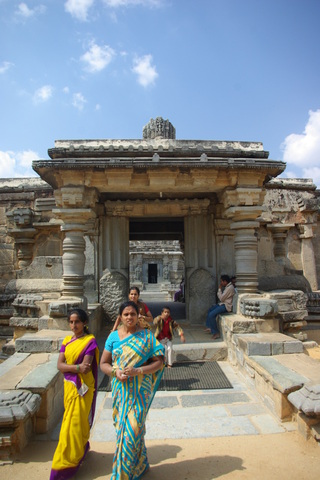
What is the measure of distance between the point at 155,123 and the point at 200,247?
242 inches

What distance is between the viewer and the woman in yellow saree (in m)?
2.67

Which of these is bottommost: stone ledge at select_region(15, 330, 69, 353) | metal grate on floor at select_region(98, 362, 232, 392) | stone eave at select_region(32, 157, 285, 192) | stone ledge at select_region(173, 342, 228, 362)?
metal grate on floor at select_region(98, 362, 232, 392)

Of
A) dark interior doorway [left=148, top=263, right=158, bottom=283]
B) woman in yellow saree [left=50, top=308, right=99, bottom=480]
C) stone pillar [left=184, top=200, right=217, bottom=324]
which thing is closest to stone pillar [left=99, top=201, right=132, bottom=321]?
stone pillar [left=184, top=200, right=217, bottom=324]

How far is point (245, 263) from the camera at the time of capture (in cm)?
610

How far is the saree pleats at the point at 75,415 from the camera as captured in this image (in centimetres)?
266

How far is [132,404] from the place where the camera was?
2518 mm

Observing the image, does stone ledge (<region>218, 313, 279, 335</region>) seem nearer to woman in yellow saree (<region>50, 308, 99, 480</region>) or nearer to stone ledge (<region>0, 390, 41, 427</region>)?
woman in yellow saree (<region>50, 308, 99, 480</region>)

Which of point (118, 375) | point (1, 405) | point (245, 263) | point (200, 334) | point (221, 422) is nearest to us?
point (118, 375)

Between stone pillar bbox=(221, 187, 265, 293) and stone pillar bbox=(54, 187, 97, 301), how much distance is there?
2560 mm

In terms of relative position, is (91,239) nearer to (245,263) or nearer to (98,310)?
(98,310)

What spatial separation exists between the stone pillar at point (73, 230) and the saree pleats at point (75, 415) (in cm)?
302

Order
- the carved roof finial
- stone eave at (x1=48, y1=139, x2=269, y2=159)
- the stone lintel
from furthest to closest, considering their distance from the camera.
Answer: the carved roof finial, the stone lintel, stone eave at (x1=48, y1=139, x2=269, y2=159)

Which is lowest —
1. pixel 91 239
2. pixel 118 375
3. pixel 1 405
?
pixel 1 405

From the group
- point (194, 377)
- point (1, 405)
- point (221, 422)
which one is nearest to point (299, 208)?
point (194, 377)
